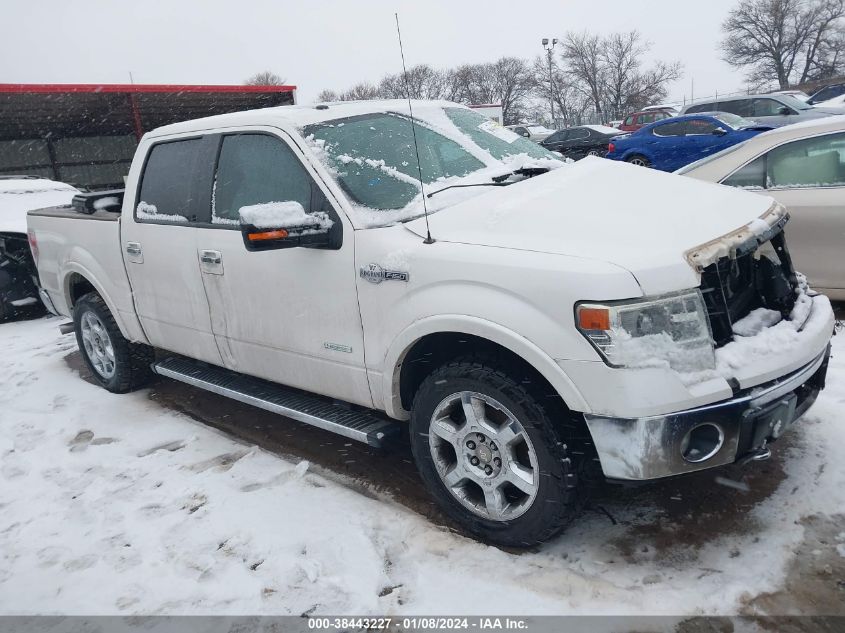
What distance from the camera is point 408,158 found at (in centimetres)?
348

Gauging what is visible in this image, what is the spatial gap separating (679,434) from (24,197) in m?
9.81

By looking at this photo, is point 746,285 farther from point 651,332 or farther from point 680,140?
point 680,140

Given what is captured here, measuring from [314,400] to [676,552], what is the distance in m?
1.97

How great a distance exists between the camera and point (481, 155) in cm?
376

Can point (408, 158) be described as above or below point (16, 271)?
above

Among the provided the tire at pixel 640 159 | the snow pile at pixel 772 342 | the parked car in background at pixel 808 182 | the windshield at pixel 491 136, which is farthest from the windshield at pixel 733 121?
the snow pile at pixel 772 342

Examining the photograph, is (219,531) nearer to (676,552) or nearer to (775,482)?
(676,552)

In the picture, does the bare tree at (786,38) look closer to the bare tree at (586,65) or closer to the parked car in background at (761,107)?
the bare tree at (586,65)

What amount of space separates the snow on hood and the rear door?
168 inches

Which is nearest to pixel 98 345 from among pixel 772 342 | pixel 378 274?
pixel 378 274

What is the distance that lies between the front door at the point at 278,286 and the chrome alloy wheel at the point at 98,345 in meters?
1.78

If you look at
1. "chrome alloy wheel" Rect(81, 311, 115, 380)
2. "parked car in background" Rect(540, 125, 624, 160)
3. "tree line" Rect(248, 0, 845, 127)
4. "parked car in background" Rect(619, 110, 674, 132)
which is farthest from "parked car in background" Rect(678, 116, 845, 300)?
"tree line" Rect(248, 0, 845, 127)

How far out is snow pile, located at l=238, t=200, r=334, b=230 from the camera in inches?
112

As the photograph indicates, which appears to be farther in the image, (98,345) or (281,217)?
(98,345)
